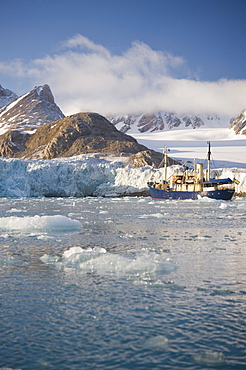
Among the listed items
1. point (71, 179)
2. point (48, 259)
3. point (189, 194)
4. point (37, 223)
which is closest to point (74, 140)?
point (71, 179)

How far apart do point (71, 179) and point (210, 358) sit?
214 ft

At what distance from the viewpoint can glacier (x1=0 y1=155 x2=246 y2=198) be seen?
204ft

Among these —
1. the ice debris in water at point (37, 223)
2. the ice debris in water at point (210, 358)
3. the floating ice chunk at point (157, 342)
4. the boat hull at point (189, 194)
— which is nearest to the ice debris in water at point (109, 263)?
the floating ice chunk at point (157, 342)

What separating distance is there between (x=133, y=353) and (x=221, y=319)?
179cm

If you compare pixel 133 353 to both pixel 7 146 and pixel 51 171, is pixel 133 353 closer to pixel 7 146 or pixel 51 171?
pixel 51 171

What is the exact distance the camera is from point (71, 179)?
228 ft

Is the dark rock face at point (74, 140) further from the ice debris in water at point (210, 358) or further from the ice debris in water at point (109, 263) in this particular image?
the ice debris in water at point (210, 358)

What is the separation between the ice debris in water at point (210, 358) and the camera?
483 cm

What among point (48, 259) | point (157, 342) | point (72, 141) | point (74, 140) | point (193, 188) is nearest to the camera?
point (157, 342)

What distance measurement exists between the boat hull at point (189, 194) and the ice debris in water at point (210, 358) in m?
50.9

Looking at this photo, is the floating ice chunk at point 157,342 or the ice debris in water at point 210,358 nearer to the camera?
the ice debris in water at point 210,358

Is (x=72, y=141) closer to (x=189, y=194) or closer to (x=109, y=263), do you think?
(x=189, y=194)

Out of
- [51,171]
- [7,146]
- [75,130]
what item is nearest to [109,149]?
[75,130]

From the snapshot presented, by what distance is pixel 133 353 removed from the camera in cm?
506
